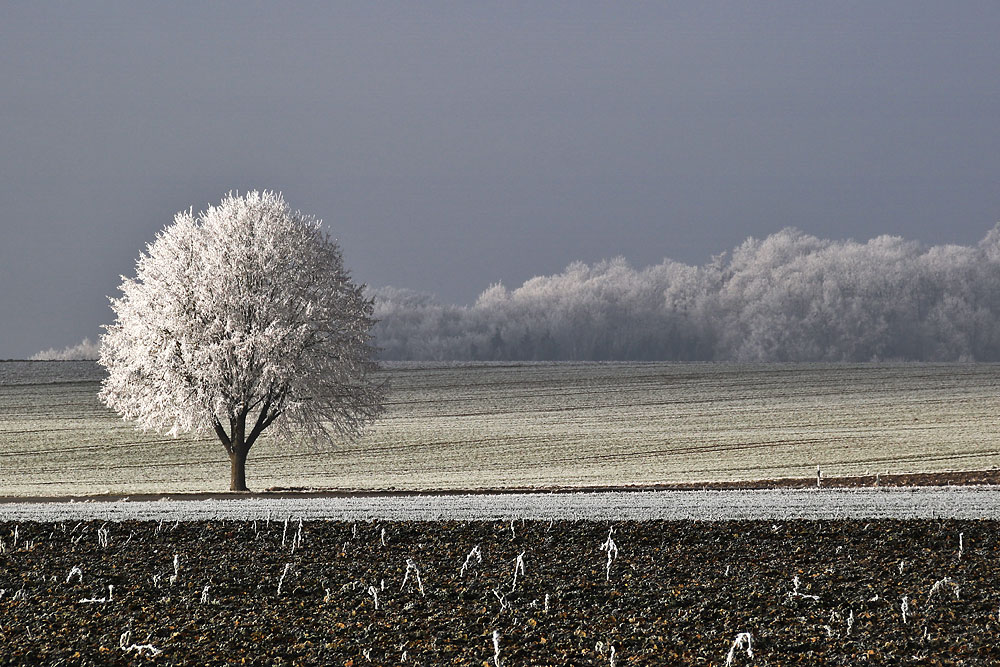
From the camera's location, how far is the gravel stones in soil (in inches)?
421

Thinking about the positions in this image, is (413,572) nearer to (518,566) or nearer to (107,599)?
(518,566)

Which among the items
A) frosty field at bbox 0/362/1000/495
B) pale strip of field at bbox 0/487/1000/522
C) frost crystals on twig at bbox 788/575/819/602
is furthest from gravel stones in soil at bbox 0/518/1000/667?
frosty field at bbox 0/362/1000/495

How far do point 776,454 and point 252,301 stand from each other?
1973 centimetres

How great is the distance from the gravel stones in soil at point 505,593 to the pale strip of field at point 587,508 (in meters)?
0.81

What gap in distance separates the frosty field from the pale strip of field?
13042 mm

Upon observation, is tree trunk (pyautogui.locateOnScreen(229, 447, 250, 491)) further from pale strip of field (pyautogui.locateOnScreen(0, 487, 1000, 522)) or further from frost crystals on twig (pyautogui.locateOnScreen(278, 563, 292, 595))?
frost crystals on twig (pyautogui.locateOnScreen(278, 563, 292, 595))

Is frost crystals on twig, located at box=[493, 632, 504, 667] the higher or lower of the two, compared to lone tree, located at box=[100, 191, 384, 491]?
lower

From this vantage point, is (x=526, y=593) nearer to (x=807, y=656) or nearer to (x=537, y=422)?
(x=807, y=656)

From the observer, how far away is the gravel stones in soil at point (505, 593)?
421 inches

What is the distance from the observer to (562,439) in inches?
1863

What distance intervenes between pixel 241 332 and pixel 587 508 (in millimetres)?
19258

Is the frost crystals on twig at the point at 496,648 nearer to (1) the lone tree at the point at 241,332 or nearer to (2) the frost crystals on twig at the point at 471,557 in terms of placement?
(2) the frost crystals on twig at the point at 471,557

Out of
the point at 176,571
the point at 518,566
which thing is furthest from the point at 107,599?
the point at 518,566

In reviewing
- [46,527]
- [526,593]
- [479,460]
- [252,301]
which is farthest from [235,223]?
[526,593]
